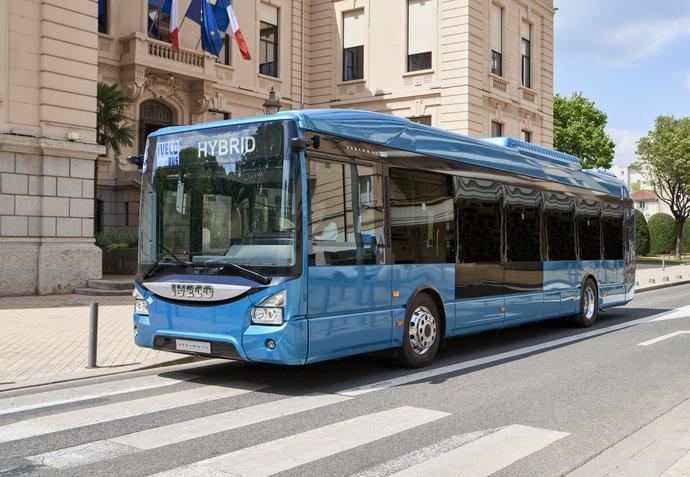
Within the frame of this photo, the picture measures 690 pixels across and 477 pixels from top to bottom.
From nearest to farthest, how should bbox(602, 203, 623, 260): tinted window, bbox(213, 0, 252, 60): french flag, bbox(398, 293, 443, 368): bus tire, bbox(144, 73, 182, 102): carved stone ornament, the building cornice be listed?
bbox(398, 293, 443, 368): bus tire, bbox(602, 203, 623, 260): tinted window, the building cornice, bbox(144, 73, 182, 102): carved stone ornament, bbox(213, 0, 252, 60): french flag

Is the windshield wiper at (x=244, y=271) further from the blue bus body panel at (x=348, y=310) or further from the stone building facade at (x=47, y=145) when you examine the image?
the stone building facade at (x=47, y=145)

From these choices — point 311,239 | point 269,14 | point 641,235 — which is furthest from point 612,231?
point 641,235

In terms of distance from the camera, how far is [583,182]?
47.5 feet

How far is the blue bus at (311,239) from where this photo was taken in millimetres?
7516

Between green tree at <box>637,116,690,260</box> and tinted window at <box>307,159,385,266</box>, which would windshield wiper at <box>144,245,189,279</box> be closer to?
tinted window at <box>307,159,385,266</box>

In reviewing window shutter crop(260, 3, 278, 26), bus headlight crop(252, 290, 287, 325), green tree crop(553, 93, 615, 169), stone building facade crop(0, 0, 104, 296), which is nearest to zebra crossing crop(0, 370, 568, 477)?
bus headlight crop(252, 290, 287, 325)

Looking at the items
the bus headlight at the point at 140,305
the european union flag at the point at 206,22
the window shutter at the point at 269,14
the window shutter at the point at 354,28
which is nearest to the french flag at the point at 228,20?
the european union flag at the point at 206,22

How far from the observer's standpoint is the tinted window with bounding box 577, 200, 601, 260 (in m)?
14.1

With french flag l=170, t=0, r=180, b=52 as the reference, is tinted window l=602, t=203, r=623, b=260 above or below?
below

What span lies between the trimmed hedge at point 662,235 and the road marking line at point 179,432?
59.2 meters

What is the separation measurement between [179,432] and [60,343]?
5488mm

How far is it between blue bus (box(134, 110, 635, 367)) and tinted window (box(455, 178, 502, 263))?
3cm

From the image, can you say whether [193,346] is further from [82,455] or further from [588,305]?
[588,305]

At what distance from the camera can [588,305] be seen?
47.6ft
